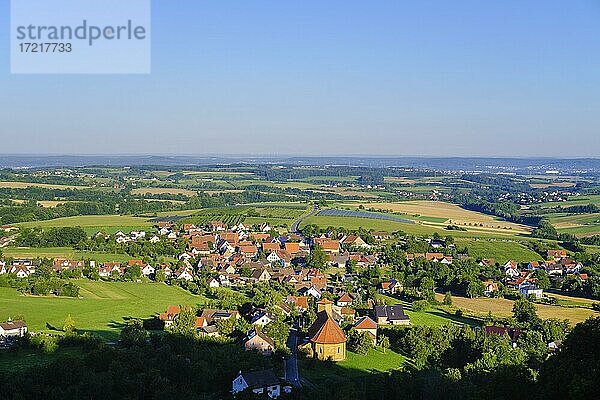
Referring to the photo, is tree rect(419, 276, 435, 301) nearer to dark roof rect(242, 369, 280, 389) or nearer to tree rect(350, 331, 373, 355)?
tree rect(350, 331, 373, 355)

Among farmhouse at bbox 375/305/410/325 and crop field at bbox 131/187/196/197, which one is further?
crop field at bbox 131/187/196/197

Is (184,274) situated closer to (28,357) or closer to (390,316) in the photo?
(390,316)

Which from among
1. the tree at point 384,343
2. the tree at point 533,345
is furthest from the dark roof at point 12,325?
the tree at point 533,345

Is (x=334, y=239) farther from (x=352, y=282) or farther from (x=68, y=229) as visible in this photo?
(x=68, y=229)

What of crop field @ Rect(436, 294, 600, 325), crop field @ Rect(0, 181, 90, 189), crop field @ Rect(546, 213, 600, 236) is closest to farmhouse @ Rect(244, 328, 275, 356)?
crop field @ Rect(436, 294, 600, 325)

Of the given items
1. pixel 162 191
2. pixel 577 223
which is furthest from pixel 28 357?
pixel 162 191
